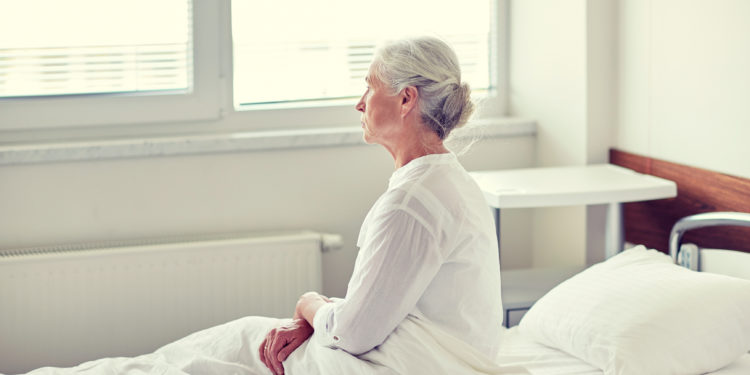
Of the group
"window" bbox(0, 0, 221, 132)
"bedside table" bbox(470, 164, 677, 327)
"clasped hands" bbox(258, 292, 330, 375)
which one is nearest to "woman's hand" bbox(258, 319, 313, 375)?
"clasped hands" bbox(258, 292, 330, 375)

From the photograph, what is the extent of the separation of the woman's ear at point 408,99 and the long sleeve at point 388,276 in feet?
0.75

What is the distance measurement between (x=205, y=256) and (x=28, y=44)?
0.84 m

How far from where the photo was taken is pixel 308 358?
6.06 feet

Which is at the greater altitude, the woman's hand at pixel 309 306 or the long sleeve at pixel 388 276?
the long sleeve at pixel 388 276

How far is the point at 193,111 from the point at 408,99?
1.34m

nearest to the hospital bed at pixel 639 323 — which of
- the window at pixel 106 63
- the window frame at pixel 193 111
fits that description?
the window frame at pixel 193 111

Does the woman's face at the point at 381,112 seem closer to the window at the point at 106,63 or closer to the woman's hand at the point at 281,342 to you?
the woman's hand at the point at 281,342

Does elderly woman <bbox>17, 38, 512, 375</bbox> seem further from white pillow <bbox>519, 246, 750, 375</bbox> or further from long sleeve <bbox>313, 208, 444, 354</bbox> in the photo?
white pillow <bbox>519, 246, 750, 375</bbox>

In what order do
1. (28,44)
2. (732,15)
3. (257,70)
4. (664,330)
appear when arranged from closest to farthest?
(664,330)
(732,15)
(28,44)
(257,70)

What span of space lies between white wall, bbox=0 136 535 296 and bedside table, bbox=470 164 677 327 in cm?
47

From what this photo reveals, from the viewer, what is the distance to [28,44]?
2795mm

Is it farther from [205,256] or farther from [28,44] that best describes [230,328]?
[28,44]

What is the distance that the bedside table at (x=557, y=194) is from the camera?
238 centimetres

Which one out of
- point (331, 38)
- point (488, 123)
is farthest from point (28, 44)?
point (488, 123)
